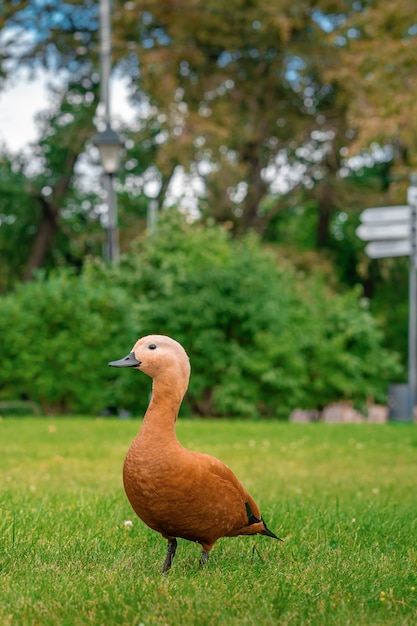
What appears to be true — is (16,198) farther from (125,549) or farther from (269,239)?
(125,549)

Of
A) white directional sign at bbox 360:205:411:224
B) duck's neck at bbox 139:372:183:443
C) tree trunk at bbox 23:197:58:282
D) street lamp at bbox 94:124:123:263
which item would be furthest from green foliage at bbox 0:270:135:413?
tree trunk at bbox 23:197:58:282

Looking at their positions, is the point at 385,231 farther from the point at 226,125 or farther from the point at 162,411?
the point at 162,411

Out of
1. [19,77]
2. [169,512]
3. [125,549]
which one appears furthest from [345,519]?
[19,77]

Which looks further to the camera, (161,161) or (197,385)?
(161,161)

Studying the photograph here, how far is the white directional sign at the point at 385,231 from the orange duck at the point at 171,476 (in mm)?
13041

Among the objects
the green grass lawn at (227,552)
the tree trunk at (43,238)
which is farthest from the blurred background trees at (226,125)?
the green grass lawn at (227,552)

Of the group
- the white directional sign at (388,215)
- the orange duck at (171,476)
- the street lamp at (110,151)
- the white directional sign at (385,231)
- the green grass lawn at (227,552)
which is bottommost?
the green grass lawn at (227,552)

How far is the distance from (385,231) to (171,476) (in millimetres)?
13733

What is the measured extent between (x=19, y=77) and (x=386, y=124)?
38.6 feet

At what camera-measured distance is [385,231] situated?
1745cm

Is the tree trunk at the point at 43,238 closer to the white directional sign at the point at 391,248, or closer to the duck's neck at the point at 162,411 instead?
the white directional sign at the point at 391,248

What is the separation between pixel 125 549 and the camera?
5266 millimetres

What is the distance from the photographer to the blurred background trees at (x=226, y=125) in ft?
76.1

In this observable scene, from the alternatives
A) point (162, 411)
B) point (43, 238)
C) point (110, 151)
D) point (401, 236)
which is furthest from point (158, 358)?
point (43, 238)
